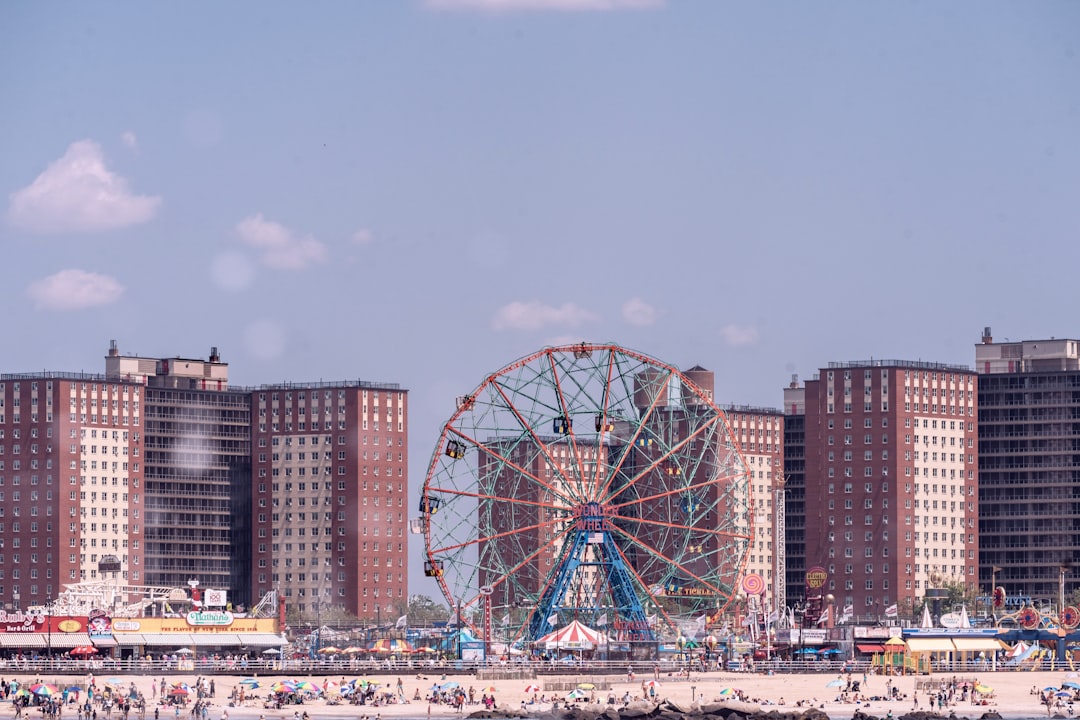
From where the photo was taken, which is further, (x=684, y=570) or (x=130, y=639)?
(x=130, y=639)

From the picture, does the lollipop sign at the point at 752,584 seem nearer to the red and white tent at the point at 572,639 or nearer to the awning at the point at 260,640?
the red and white tent at the point at 572,639

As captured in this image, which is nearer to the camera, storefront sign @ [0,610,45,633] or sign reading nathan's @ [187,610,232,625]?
storefront sign @ [0,610,45,633]

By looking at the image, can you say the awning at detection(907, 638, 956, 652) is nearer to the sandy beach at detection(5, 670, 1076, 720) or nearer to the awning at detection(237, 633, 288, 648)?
the sandy beach at detection(5, 670, 1076, 720)

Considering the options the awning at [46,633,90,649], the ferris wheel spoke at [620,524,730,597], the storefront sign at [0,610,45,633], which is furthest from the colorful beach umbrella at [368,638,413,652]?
the ferris wheel spoke at [620,524,730,597]

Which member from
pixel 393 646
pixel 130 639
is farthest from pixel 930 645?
pixel 130 639

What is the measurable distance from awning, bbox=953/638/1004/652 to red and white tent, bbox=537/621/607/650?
28192 mm

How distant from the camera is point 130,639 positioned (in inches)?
6668

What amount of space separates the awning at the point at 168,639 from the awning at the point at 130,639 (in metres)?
0.41

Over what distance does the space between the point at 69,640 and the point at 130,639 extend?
482 centimetres

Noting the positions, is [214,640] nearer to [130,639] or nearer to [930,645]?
[130,639]

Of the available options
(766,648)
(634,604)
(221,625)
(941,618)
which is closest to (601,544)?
(634,604)

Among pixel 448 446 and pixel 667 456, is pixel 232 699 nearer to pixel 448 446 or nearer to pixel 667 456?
pixel 448 446

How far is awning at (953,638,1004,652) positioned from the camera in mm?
157375

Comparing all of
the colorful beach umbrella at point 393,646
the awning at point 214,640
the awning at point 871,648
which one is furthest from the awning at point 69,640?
the awning at point 871,648
